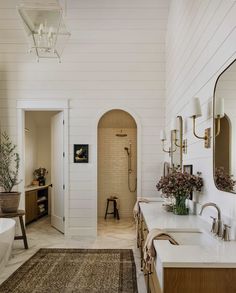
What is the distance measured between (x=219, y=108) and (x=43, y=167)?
6.66 m

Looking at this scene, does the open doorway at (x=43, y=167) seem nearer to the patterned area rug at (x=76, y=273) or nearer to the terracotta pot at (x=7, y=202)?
the terracotta pot at (x=7, y=202)

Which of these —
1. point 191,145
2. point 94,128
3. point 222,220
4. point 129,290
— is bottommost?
point 129,290

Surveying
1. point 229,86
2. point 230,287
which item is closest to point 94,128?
point 229,86

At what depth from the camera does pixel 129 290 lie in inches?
139

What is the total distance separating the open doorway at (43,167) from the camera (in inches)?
253

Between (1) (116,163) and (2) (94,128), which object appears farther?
(1) (116,163)

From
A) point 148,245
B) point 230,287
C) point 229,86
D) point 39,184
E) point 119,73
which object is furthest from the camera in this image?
point 39,184

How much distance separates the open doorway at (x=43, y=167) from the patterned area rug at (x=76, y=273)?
1572mm

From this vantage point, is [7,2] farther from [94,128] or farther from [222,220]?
[222,220]

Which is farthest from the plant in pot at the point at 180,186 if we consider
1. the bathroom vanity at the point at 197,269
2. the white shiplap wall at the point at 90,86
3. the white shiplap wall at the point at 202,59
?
the white shiplap wall at the point at 90,86

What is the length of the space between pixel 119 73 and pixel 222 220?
4.25 metres

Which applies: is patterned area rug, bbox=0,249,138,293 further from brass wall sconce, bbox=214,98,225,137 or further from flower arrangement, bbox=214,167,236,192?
brass wall sconce, bbox=214,98,225,137

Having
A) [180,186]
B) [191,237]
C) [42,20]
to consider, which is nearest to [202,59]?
[180,186]

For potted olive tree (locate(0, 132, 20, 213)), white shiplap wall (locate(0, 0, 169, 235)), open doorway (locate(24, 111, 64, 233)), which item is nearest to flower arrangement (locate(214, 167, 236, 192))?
white shiplap wall (locate(0, 0, 169, 235))
